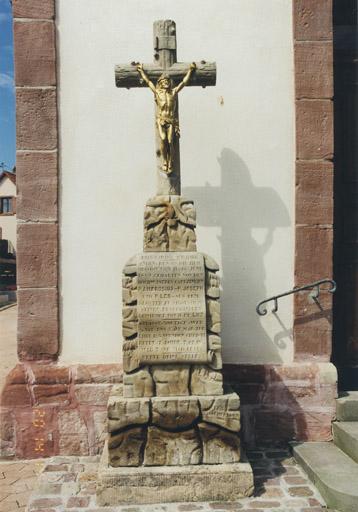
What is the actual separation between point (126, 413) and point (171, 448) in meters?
0.38

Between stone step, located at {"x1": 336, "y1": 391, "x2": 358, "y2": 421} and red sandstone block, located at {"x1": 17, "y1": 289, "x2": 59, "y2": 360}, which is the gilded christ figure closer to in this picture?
red sandstone block, located at {"x1": 17, "y1": 289, "x2": 59, "y2": 360}

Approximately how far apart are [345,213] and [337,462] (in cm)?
230

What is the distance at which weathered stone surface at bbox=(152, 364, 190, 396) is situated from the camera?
336cm

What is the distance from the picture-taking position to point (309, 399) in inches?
160

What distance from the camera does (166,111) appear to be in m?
3.47

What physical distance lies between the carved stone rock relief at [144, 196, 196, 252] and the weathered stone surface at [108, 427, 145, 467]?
50.0 inches

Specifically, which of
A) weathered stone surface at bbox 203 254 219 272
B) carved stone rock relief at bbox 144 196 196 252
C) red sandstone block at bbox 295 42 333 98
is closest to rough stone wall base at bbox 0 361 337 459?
weathered stone surface at bbox 203 254 219 272

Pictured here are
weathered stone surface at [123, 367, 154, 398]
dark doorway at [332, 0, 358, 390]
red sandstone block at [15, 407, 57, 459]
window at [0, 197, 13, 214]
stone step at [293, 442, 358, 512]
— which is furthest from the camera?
window at [0, 197, 13, 214]

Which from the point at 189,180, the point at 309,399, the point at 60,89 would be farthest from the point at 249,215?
the point at 60,89

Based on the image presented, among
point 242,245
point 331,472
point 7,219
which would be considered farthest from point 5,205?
point 331,472

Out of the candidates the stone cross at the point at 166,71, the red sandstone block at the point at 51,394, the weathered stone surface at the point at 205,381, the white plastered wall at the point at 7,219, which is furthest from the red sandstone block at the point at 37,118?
the white plastered wall at the point at 7,219

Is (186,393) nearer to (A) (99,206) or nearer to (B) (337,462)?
(B) (337,462)

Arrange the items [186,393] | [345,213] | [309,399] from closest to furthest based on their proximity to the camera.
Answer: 1. [186,393]
2. [309,399]
3. [345,213]

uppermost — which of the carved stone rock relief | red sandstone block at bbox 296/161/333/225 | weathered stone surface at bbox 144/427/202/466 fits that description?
red sandstone block at bbox 296/161/333/225
